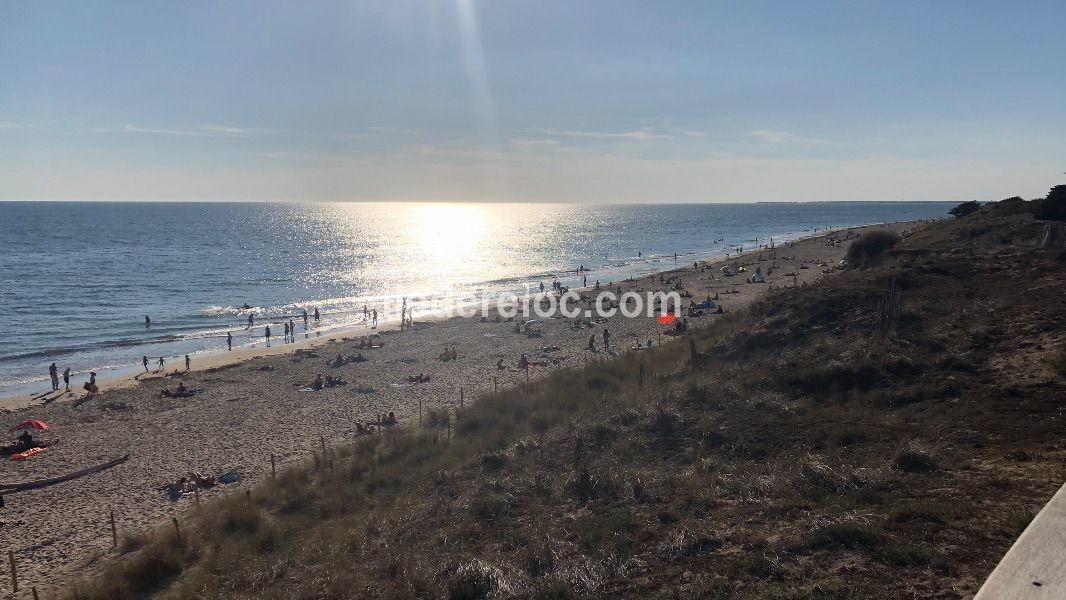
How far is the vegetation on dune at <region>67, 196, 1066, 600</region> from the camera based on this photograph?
24.6 ft

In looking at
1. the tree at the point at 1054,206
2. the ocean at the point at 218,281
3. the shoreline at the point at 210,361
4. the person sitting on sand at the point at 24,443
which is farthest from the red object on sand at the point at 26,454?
the tree at the point at 1054,206

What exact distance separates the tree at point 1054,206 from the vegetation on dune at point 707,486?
14310mm

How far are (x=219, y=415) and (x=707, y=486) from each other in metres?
19.3

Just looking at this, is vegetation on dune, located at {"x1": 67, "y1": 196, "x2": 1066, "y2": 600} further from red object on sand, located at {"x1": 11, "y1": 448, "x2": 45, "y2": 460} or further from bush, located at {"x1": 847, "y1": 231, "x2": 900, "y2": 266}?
bush, located at {"x1": 847, "y1": 231, "x2": 900, "y2": 266}

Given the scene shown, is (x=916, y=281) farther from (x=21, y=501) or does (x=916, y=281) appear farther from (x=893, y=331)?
(x=21, y=501)

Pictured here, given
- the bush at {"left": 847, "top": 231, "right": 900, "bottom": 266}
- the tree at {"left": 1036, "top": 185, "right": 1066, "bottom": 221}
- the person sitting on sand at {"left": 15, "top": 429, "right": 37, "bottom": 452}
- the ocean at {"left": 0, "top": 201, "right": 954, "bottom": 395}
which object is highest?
the tree at {"left": 1036, "top": 185, "right": 1066, "bottom": 221}

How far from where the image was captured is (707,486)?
10062 millimetres

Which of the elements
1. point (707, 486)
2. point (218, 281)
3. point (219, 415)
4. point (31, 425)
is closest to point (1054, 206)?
point (707, 486)

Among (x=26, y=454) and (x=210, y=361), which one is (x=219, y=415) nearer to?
(x=26, y=454)

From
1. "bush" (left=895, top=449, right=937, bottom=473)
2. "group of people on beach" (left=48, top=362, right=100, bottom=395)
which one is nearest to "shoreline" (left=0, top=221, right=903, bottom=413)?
"group of people on beach" (left=48, top=362, right=100, bottom=395)

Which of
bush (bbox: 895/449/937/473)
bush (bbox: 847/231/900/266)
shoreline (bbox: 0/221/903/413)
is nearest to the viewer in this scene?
bush (bbox: 895/449/937/473)

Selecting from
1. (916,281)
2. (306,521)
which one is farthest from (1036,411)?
(306,521)

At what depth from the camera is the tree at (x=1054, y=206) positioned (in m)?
29.5

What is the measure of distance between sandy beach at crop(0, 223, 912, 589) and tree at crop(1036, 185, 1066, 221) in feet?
51.6
